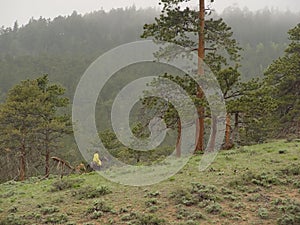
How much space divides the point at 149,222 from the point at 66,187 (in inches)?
222

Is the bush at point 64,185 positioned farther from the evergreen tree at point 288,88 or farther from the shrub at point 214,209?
the evergreen tree at point 288,88

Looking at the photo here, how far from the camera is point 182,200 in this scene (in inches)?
416

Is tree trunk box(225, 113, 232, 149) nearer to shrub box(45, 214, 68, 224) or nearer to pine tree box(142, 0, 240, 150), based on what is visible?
pine tree box(142, 0, 240, 150)

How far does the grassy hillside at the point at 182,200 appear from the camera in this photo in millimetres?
9414

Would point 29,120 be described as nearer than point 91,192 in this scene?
No

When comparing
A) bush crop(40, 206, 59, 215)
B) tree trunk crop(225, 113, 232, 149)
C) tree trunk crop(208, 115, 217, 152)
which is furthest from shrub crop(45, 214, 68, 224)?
tree trunk crop(225, 113, 232, 149)

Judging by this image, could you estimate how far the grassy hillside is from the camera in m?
9.41

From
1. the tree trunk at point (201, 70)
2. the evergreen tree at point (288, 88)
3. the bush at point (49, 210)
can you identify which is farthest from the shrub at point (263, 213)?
the evergreen tree at point (288, 88)

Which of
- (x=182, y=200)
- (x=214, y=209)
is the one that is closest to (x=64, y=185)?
(x=182, y=200)

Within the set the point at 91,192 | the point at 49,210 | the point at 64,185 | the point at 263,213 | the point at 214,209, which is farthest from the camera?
the point at 64,185

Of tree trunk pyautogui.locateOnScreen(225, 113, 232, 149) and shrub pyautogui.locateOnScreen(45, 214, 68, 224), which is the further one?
tree trunk pyautogui.locateOnScreen(225, 113, 232, 149)

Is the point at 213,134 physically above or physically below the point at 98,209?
above

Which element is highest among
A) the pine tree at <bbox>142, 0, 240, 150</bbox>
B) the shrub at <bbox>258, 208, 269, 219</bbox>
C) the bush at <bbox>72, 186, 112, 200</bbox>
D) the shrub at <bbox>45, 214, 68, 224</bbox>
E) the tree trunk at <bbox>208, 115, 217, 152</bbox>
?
the pine tree at <bbox>142, 0, 240, 150</bbox>

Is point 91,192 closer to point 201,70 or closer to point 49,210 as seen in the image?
point 49,210
